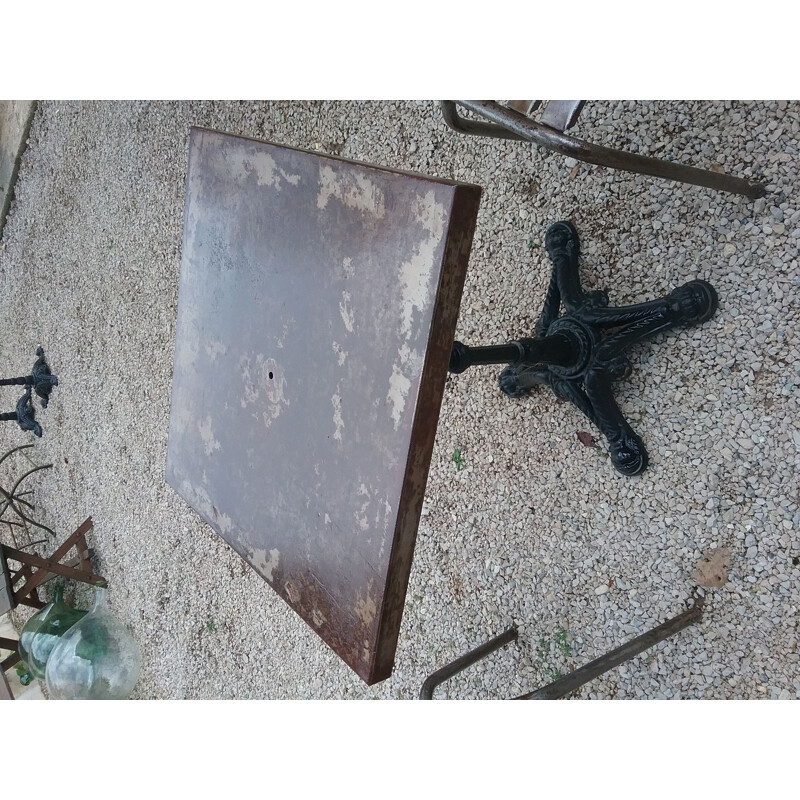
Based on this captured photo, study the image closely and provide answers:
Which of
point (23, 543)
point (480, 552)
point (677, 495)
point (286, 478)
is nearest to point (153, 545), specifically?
point (23, 543)

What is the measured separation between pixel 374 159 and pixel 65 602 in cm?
274

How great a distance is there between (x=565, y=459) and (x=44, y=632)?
2.68 metres

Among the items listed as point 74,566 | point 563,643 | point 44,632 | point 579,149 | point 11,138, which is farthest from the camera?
point 11,138

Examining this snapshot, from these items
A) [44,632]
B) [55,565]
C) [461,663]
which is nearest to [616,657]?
[461,663]

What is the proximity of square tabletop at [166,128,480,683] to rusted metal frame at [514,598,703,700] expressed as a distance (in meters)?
0.33

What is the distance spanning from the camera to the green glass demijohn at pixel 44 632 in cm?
300

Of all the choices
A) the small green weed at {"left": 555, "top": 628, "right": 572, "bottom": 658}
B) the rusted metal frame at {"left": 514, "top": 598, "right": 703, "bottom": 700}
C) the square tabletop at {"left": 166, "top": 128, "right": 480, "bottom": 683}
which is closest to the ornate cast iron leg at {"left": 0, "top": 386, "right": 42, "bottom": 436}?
the square tabletop at {"left": 166, "top": 128, "right": 480, "bottom": 683}

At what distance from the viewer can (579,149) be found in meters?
0.83

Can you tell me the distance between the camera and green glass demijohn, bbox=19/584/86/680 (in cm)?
300

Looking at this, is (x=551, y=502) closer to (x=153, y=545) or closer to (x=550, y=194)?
(x=550, y=194)

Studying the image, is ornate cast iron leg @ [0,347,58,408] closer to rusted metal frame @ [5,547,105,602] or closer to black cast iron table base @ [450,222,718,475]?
rusted metal frame @ [5,547,105,602]

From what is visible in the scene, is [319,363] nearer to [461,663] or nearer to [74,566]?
[461,663]

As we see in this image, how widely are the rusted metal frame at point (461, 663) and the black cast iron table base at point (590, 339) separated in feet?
1.68

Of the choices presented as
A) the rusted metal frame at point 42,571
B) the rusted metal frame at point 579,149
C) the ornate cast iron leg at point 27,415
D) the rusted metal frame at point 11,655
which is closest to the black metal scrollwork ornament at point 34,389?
the ornate cast iron leg at point 27,415
